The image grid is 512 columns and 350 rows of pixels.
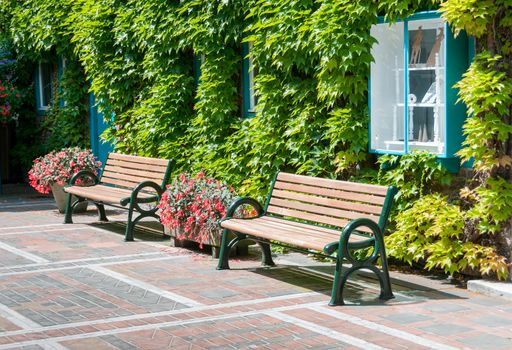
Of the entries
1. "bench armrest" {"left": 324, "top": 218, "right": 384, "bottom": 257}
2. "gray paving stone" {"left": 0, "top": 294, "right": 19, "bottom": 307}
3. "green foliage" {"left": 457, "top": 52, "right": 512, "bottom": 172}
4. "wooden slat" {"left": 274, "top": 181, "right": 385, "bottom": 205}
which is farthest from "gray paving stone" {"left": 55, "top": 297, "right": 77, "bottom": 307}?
"green foliage" {"left": 457, "top": 52, "right": 512, "bottom": 172}

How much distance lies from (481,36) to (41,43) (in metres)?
10.7

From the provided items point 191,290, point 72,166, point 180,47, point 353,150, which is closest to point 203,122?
point 180,47

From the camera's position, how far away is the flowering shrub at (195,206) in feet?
31.3

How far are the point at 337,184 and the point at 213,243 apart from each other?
1.83 meters

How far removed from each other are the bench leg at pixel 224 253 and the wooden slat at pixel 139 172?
8.34 feet

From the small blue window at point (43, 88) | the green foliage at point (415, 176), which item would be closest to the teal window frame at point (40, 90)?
the small blue window at point (43, 88)

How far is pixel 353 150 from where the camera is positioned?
30.7 feet

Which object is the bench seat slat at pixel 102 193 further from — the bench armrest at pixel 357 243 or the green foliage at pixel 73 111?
the green foliage at pixel 73 111

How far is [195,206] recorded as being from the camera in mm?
9648

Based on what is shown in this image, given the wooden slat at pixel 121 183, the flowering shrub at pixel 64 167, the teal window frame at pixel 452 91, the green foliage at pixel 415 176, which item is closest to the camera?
the teal window frame at pixel 452 91

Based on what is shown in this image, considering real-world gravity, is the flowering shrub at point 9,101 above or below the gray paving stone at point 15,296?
above

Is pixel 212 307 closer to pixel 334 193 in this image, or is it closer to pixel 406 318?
pixel 406 318

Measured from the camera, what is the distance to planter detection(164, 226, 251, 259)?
9461 mm

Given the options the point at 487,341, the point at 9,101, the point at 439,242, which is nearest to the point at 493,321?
the point at 487,341
